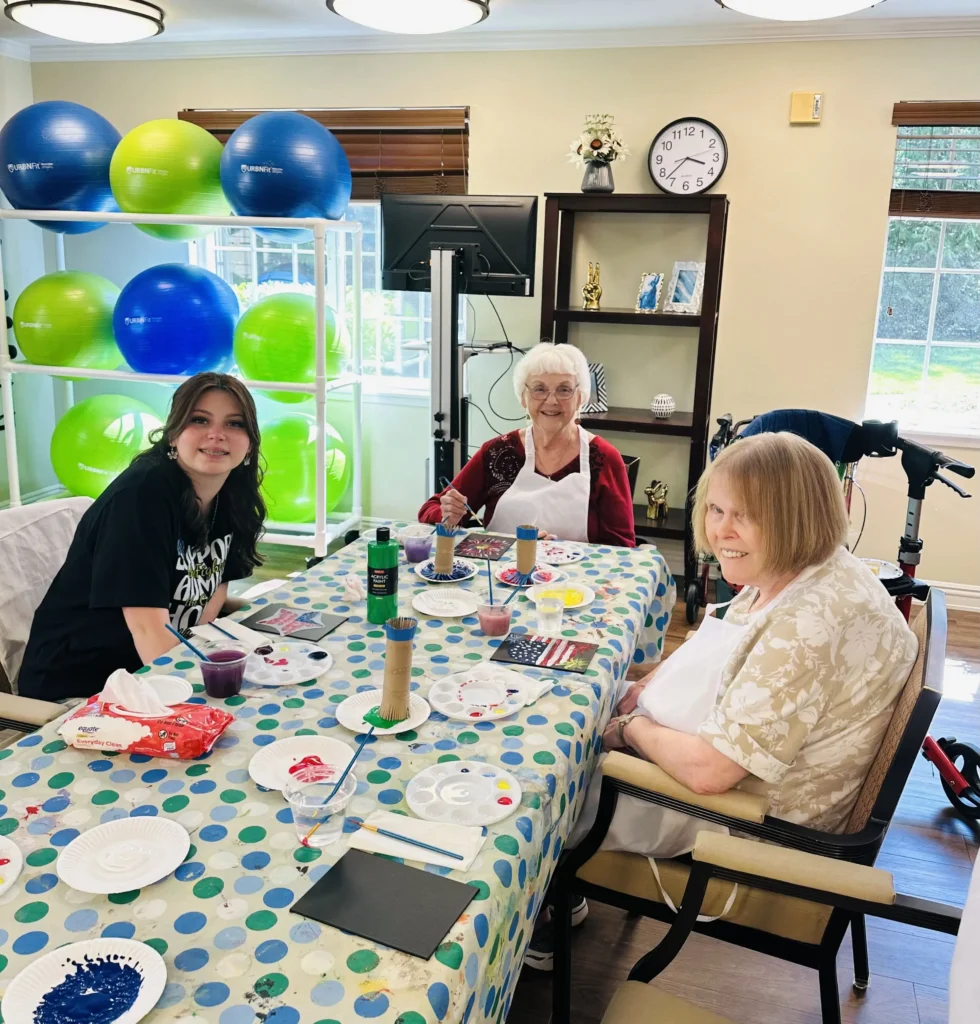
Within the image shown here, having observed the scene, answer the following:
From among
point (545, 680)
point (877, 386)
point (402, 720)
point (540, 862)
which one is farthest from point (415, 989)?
point (877, 386)

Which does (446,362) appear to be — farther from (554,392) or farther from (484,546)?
(484,546)

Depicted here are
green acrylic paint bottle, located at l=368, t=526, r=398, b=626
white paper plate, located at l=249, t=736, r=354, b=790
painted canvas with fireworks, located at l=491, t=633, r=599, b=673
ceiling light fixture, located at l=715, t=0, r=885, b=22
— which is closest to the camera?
white paper plate, located at l=249, t=736, r=354, b=790

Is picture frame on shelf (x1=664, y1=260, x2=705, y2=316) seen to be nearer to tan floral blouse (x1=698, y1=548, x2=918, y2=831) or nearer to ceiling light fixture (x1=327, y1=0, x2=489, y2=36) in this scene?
ceiling light fixture (x1=327, y1=0, x2=489, y2=36)

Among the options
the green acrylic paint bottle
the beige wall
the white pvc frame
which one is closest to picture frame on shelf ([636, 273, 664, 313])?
the beige wall

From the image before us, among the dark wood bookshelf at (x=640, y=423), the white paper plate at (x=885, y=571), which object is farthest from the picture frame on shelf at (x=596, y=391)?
the white paper plate at (x=885, y=571)

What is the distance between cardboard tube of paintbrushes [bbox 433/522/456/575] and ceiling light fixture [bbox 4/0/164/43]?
106 inches

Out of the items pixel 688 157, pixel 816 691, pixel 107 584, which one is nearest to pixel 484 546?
pixel 107 584

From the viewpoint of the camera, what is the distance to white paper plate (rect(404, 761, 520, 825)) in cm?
125

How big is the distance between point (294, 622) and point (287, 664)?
0.73 feet

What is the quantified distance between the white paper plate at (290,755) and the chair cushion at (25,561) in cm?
92

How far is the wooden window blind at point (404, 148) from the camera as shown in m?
4.52

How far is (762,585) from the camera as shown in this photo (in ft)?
5.16

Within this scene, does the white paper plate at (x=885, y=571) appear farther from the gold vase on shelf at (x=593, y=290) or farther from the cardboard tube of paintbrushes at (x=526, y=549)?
the gold vase on shelf at (x=593, y=290)

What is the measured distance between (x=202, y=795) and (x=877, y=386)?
13.0ft
